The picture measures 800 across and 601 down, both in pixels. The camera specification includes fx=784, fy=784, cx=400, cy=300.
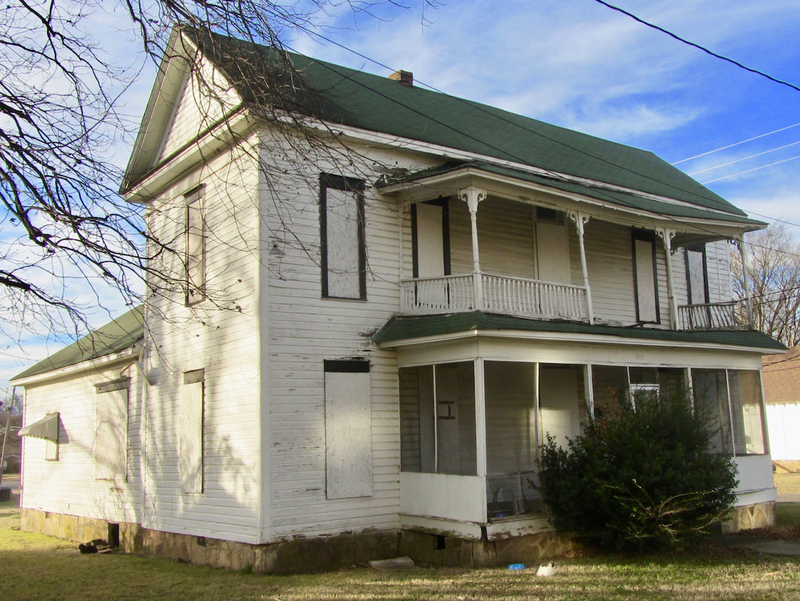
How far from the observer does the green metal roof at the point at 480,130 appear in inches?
581

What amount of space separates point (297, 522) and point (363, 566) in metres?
1.32

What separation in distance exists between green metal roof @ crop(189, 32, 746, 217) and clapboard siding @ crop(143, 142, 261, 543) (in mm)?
2413

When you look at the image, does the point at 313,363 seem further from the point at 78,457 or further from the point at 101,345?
the point at 78,457

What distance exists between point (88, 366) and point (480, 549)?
1121 cm

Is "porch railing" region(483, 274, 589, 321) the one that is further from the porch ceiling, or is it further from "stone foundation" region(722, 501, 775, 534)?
"stone foundation" region(722, 501, 775, 534)

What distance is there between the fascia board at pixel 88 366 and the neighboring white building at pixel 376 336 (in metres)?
0.08

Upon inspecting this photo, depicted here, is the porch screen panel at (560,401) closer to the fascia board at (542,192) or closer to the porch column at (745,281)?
the fascia board at (542,192)

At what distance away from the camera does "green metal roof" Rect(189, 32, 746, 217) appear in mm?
14750

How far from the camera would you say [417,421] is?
14.2 metres

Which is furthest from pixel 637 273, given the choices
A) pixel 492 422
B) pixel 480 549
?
pixel 480 549

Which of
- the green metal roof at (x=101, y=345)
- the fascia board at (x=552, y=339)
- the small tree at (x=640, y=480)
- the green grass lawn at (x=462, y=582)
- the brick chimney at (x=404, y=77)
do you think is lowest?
the green grass lawn at (x=462, y=582)

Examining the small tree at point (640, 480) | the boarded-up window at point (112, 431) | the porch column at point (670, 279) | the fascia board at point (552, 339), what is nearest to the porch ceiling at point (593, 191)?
the porch column at point (670, 279)

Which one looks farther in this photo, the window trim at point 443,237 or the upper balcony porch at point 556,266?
the window trim at point 443,237

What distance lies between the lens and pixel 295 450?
12.6 meters
